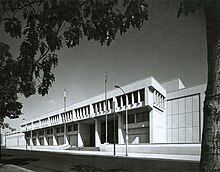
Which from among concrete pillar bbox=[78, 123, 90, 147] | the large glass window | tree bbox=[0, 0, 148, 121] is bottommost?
concrete pillar bbox=[78, 123, 90, 147]

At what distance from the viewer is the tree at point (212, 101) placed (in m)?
0.81

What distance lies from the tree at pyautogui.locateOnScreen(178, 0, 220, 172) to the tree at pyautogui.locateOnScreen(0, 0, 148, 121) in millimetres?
253

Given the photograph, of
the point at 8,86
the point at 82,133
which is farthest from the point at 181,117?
the point at 82,133

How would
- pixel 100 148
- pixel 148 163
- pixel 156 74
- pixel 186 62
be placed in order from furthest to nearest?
pixel 100 148, pixel 148 163, pixel 156 74, pixel 186 62

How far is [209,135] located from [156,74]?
76 cm

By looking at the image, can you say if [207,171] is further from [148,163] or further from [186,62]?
[148,163]

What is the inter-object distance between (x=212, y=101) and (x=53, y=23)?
0.62 m

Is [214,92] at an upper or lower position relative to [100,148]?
upper

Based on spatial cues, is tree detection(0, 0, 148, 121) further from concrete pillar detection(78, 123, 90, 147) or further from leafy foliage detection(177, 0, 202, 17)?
concrete pillar detection(78, 123, 90, 147)

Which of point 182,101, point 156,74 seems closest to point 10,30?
point 156,74

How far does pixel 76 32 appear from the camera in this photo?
1.11 meters

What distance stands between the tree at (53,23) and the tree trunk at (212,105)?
10.3 inches

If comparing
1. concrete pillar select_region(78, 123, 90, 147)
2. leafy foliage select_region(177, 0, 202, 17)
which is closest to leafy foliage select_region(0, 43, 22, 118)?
leafy foliage select_region(177, 0, 202, 17)

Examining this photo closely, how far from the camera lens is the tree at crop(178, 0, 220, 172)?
81 centimetres
